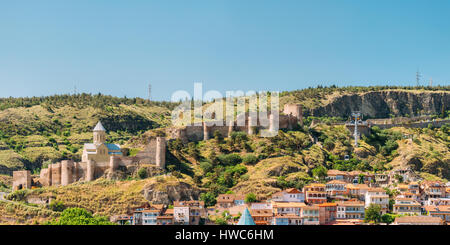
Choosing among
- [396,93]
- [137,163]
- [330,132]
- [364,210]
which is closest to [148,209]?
[137,163]

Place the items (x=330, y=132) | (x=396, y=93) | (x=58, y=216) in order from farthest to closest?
1. (x=396, y=93)
2. (x=330, y=132)
3. (x=58, y=216)

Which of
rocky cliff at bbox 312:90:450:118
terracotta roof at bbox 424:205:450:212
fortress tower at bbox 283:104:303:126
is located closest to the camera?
terracotta roof at bbox 424:205:450:212

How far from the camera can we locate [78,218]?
45625 millimetres

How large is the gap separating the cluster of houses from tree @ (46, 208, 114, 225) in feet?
5.15

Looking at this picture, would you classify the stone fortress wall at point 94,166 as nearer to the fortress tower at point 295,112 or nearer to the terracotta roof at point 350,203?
the terracotta roof at point 350,203

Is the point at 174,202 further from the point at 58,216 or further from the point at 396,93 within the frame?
the point at 396,93

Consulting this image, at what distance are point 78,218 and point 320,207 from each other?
56.8 ft

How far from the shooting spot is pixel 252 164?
57.3m

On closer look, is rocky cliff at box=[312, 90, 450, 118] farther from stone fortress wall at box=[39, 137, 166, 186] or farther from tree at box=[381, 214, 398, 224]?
tree at box=[381, 214, 398, 224]

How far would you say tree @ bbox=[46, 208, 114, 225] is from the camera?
44.8 m

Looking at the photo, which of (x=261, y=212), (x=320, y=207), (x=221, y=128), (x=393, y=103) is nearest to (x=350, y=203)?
(x=320, y=207)

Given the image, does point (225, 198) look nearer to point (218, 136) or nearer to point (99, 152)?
point (99, 152)

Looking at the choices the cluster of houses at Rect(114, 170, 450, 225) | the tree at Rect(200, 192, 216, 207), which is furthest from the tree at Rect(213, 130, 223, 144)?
the cluster of houses at Rect(114, 170, 450, 225)
